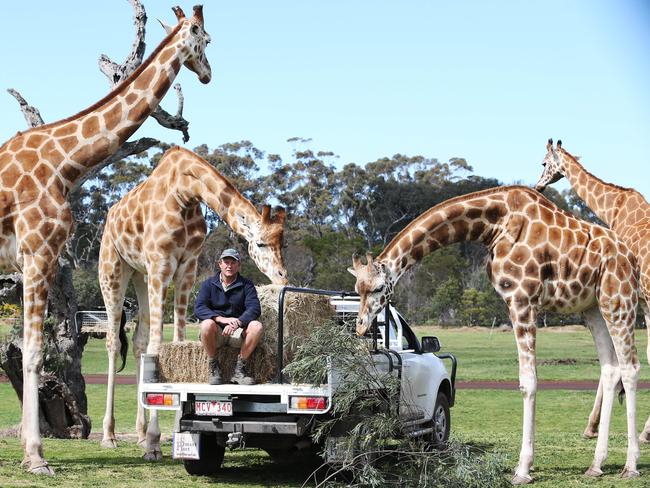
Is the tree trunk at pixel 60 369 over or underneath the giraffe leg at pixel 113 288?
underneath

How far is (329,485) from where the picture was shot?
891cm


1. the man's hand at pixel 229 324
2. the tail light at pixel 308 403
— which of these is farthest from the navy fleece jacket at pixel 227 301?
the tail light at pixel 308 403

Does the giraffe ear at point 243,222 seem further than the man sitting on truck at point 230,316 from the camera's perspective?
Yes

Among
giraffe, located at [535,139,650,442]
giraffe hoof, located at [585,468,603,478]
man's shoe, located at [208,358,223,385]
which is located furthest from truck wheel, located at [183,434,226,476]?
giraffe, located at [535,139,650,442]

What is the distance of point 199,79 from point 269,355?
13.2 feet

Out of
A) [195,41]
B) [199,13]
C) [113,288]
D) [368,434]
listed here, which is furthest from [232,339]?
[113,288]

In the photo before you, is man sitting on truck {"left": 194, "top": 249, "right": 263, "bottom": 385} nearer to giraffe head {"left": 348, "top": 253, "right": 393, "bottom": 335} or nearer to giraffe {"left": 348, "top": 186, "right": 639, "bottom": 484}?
giraffe head {"left": 348, "top": 253, "right": 393, "bottom": 335}

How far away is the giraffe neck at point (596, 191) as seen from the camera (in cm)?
1591

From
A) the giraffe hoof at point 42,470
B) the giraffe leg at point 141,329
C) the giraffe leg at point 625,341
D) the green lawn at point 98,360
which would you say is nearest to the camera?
the giraffe hoof at point 42,470

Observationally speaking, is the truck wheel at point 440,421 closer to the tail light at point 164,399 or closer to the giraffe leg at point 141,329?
the tail light at point 164,399

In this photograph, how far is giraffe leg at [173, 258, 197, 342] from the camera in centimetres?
1258

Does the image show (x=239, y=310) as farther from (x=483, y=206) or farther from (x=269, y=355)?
(x=483, y=206)

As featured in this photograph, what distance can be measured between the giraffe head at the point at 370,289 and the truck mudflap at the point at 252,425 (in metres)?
1.46

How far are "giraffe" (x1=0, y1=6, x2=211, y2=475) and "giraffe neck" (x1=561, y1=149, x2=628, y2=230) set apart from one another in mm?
7196
